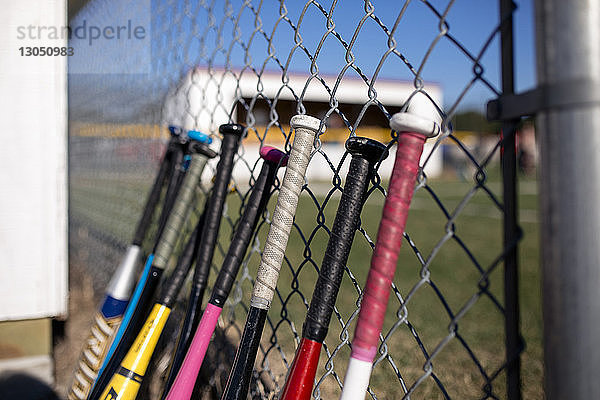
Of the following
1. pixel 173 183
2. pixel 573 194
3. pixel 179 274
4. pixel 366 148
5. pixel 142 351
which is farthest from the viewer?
pixel 173 183

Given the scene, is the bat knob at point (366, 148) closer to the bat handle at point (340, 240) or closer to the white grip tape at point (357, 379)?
the bat handle at point (340, 240)

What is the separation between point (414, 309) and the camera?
3.19 meters

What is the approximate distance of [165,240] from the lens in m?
1.49

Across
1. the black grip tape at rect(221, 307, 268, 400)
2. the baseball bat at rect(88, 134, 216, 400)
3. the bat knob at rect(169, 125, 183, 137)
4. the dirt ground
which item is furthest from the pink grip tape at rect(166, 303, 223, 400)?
the dirt ground

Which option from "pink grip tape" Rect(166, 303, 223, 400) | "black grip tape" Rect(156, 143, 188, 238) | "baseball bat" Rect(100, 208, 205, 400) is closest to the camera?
"pink grip tape" Rect(166, 303, 223, 400)

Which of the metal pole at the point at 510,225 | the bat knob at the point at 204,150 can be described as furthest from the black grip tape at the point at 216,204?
the metal pole at the point at 510,225

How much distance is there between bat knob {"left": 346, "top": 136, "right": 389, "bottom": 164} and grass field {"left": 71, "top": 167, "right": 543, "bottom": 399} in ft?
0.58

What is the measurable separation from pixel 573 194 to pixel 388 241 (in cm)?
27

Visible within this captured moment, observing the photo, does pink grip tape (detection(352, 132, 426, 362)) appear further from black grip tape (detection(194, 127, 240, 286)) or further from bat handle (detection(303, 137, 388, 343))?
black grip tape (detection(194, 127, 240, 286))

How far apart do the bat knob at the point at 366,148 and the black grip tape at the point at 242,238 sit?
33 cm

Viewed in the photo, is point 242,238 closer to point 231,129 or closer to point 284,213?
point 284,213

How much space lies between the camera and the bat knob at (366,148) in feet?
2.70

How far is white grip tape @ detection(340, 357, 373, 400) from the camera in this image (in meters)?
0.76

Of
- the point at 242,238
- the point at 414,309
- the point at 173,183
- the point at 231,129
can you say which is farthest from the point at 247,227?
the point at 414,309
